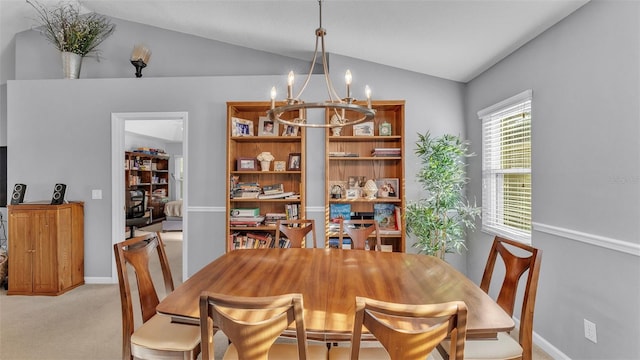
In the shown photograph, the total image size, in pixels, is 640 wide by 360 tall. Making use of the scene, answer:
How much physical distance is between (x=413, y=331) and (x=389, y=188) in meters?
2.49

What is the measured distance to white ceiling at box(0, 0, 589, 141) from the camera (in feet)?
7.34

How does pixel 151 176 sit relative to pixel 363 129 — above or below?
below

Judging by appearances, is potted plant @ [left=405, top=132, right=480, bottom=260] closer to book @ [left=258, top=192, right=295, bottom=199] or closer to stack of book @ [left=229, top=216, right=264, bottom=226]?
book @ [left=258, top=192, right=295, bottom=199]

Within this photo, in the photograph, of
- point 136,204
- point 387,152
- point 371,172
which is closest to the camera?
point 387,152

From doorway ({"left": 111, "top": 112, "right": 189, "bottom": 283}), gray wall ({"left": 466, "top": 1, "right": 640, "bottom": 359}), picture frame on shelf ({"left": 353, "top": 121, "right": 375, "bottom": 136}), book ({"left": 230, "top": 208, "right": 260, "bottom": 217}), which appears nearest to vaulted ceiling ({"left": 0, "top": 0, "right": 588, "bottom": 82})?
gray wall ({"left": 466, "top": 1, "right": 640, "bottom": 359})

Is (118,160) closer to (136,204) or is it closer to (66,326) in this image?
(66,326)

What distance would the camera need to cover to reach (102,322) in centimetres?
272

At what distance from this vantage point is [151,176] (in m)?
7.99

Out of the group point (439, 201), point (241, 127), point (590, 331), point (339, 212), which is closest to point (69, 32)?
point (241, 127)

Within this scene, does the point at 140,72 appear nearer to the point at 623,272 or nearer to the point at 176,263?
the point at 176,263

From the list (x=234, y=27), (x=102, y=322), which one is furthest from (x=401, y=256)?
(x=234, y=27)

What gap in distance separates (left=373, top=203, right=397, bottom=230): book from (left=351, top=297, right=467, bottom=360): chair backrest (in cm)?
240

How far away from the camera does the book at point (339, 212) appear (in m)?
3.33

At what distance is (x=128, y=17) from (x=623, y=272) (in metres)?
5.39
